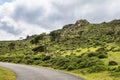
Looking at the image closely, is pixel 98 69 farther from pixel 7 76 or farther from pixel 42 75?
pixel 7 76

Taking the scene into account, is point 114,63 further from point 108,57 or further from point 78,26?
point 78,26

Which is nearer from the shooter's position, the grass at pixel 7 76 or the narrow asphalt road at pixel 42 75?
the narrow asphalt road at pixel 42 75

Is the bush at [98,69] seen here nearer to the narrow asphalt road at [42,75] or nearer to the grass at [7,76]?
the narrow asphalt road at [42,75]

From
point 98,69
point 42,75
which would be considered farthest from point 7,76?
point 98,69

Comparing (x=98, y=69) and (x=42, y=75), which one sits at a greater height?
(x=98, y=69)

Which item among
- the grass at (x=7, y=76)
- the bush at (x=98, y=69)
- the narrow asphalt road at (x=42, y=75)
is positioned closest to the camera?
the narrow asphalt road at (x=42, y=75)

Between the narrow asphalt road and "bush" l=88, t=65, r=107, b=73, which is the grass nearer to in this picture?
the narrow asphalt road

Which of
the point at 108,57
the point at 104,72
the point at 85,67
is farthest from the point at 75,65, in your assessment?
the point at 104,72

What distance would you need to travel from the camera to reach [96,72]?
40.0 m

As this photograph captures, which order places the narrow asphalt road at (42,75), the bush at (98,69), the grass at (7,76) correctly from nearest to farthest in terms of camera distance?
the narrow asphalt road at (42,75)
the grass at (7,76)
the bush at (98,69)

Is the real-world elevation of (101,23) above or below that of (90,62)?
above

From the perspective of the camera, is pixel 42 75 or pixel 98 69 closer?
pixel 42 75

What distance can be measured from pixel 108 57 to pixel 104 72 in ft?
43.8

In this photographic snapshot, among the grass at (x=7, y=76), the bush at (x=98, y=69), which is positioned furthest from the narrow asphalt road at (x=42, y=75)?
the bush at (x=98, y=69)
